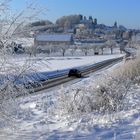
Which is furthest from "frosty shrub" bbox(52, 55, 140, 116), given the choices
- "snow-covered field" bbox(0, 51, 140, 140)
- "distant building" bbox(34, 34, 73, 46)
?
"distant building" bbox(34, 34, 73, 46)

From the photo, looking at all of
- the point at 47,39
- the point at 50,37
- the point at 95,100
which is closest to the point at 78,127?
the point at 95,100

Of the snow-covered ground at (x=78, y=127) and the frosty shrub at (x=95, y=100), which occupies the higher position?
the frosty shrub at (x=95, y=100)

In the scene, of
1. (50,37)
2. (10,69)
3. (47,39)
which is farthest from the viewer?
(50,37)

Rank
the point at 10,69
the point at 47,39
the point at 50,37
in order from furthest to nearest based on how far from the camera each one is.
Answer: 1. the point at 50,37
2. the point at 47,39
3. the point at 10,69

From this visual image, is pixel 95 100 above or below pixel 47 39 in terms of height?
below

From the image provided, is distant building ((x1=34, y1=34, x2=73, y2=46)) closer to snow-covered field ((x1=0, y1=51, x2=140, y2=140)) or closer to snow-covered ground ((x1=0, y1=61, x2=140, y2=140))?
snow-covered field ((x1=0, y1=51, x2=140, y2=140))

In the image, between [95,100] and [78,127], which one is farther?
[95,100]

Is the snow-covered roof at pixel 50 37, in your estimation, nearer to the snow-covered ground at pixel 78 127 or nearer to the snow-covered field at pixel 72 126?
the snow-covered field at pixel 72 126

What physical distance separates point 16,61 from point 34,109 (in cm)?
494

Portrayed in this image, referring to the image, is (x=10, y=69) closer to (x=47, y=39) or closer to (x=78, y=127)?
(x=78, y=127)

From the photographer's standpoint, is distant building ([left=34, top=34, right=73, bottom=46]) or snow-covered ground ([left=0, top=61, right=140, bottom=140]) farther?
distant building ([left=34, top=34, right=73, bottom=46])

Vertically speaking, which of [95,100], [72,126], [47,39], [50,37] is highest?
[47,39]

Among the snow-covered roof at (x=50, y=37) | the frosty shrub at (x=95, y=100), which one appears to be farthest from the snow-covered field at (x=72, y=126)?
the snow-covered roof at (x=50, y=37)

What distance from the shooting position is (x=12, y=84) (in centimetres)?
978
